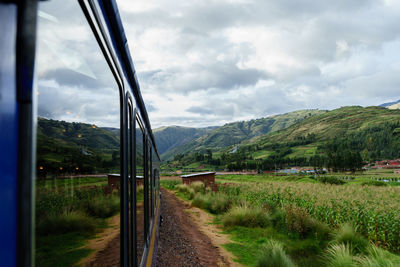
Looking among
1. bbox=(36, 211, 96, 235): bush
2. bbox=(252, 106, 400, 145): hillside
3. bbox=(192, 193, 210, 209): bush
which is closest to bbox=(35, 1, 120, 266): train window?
bbox=(36, 211, 96, 235): bush

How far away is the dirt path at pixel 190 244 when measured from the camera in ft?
24.4

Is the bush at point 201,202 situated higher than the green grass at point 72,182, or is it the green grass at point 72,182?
the green grass at point 72,182

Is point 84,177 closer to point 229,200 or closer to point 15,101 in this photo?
point 15,101

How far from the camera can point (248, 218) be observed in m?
11.8

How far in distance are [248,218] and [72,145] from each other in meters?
11.5

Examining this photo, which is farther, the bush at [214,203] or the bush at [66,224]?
the bush at [214,203]

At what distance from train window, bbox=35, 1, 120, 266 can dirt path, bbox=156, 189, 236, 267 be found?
6008 millimetres

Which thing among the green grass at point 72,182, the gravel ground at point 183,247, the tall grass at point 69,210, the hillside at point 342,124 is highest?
the hillside at point 342,124

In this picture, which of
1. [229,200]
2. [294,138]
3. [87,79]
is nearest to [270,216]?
[229,200]

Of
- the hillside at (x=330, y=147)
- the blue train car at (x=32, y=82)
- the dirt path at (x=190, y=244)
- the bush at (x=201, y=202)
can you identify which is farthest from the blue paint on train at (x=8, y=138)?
the hillside at (x=330, y=147)

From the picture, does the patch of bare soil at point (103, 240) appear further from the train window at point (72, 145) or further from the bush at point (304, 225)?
the bush at point (304, 225)

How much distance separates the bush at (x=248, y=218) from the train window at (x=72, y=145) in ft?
34.9

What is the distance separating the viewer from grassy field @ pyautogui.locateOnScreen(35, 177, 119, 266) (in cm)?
87

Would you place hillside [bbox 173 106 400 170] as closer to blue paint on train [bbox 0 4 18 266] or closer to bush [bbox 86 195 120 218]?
bush [bbox 86 195 120 218]
